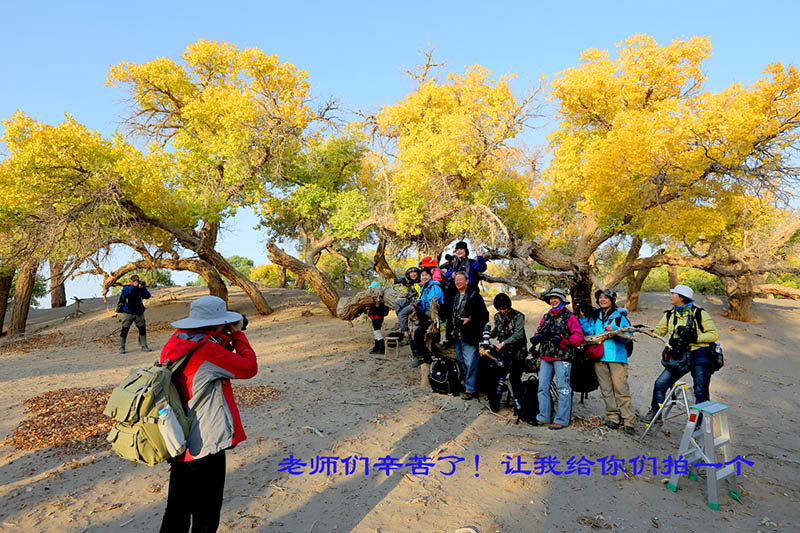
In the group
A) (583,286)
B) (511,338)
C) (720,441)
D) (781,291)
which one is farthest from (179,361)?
(781,291)

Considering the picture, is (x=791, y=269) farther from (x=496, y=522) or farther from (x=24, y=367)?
(x=24, y=367)

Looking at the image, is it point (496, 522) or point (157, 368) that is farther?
point (496, 522)

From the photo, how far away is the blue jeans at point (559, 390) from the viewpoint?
18.2ft

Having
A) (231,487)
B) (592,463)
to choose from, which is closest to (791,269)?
(592,463)

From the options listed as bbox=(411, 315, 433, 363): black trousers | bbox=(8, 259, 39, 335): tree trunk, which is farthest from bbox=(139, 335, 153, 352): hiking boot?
bbox=(8, 259, 39, 335): tree trunk

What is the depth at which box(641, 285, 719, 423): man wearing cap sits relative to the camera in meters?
5.28

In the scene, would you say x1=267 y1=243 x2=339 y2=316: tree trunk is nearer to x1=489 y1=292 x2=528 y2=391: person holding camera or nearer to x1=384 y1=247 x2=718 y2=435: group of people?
x1=384 y1=247 x2=718 y2=435: group of people

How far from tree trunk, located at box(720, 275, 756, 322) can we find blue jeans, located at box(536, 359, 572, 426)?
12417 millimetres

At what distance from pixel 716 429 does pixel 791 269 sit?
11328 millimetres

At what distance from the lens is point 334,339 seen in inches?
453

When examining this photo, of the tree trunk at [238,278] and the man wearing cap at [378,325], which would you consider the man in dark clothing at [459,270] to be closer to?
the man wearing cap at [378,325]

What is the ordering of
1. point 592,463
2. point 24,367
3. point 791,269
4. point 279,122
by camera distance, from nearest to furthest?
1. point 592,463
2. point 24,367
3. point 791,269
4. point 279,122

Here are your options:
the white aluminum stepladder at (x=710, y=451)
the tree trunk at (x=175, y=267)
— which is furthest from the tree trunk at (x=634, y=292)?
the tree trunk at (x=175, y=267)

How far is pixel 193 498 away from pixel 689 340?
5.37m
